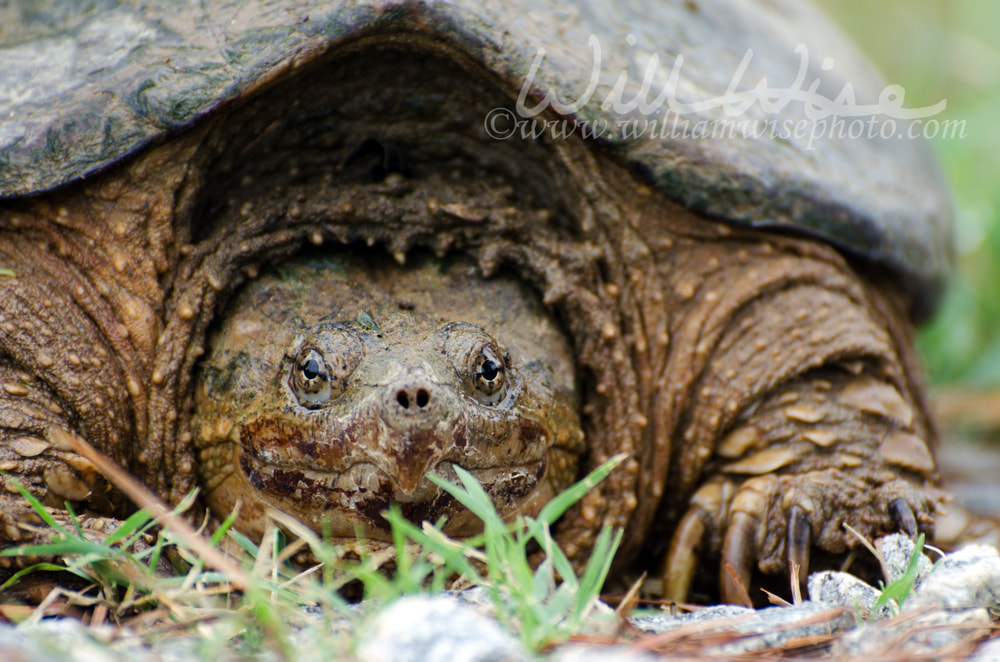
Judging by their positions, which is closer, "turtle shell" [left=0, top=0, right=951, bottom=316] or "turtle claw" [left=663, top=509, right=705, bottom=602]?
"turtle shell" [left=0, top=0, right=951, bottom=316]

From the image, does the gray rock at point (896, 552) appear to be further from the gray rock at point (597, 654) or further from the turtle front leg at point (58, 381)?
the turtle front leg at point (58, 381)

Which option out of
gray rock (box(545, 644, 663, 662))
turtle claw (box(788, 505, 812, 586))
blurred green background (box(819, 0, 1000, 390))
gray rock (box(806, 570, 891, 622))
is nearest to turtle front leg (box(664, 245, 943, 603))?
turtle claw (box(788, 505, 812, 586))

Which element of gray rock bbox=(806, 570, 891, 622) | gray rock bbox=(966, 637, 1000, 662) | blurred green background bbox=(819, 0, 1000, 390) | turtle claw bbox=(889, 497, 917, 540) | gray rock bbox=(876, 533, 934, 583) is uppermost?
blurred green background bbox=(819, 0, 1000, 390)

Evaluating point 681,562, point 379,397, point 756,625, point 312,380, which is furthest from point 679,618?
point 312,380

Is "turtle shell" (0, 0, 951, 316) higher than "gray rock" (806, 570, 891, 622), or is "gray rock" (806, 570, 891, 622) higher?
"turtle shell" (0, 0, 951, 316)

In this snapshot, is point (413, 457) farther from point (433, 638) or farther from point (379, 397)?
point (433, 638)

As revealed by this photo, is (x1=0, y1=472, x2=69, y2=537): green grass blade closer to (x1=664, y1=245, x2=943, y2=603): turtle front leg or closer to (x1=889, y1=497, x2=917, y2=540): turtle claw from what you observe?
(x1=664, y1=245, x2=943, y2=603): turtle front leg
